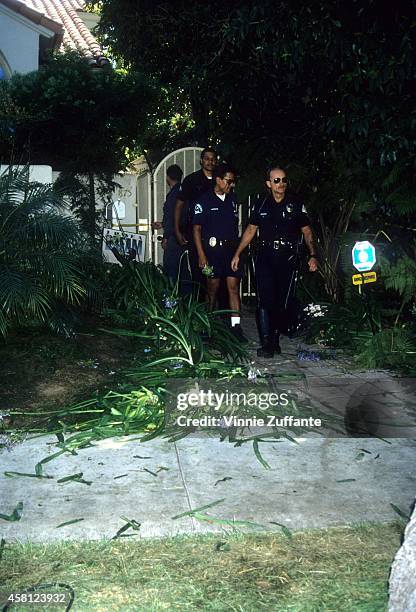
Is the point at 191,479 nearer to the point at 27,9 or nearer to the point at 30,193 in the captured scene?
the point at 30,193

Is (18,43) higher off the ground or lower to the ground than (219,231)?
higher

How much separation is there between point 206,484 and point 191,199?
19.0 feet

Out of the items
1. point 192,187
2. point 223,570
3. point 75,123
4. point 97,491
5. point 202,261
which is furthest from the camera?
point 75,123

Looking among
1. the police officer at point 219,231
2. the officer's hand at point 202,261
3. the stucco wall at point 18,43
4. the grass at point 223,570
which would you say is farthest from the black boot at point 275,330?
the stucco wall at point 18,43

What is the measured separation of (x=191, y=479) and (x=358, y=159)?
4.54 meters

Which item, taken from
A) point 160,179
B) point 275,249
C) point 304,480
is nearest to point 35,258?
point 275,249

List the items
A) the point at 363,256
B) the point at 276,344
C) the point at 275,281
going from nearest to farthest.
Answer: the point at 363,256, the point at 275,281, the point at 276,344

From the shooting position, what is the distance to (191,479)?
16.0 ft

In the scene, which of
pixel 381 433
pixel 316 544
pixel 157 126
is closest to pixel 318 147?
pixel 381 433

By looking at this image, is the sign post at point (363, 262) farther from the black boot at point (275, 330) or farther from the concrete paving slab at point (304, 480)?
the concrete paving slab at point (304, 480)

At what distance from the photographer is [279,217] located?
8.37m

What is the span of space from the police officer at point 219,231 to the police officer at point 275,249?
0.47m

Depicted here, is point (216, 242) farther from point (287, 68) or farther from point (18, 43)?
point (18, 43)

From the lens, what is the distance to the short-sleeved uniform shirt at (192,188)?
32.6 ft
